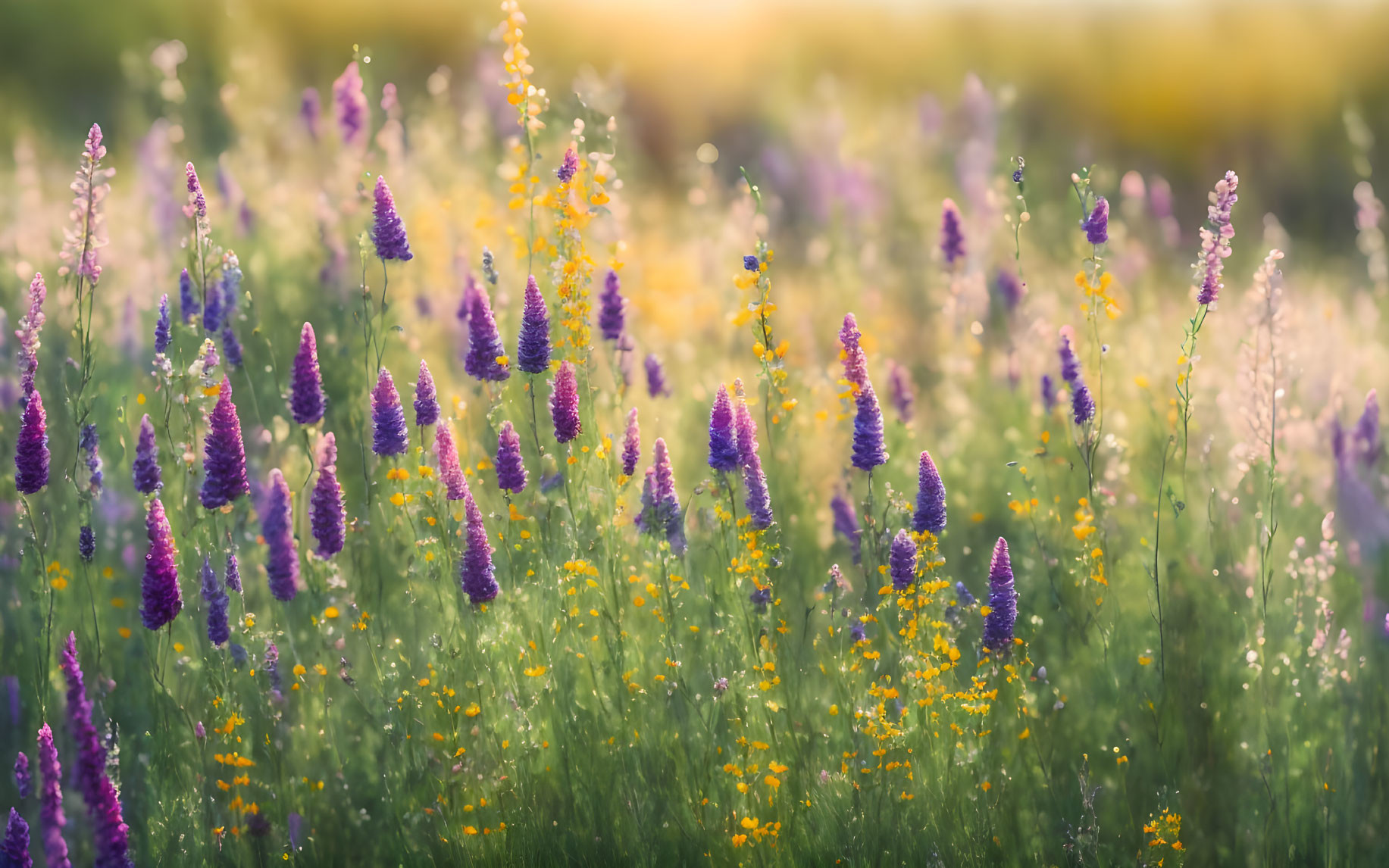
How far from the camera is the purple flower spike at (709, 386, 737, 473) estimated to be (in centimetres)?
344

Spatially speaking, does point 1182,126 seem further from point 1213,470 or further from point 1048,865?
point 1048,865

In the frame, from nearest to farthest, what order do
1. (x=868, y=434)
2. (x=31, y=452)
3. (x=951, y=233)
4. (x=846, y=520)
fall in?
1. (x=31, y=452)
2. (x=868, y=434)
3. (x=846, y=520)
4. (x=951, y=233)

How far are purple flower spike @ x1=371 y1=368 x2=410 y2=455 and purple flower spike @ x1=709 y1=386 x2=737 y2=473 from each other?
0.99m

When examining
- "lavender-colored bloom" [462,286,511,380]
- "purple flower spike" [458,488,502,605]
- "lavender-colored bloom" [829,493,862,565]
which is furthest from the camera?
"lavender-colored bloom" [829,493,862,565]

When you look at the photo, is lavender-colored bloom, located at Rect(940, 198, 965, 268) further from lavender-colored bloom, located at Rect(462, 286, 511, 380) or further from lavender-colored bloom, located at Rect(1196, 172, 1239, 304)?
lavender-colored bloom, located at Rect(462, 286, 511, 380)

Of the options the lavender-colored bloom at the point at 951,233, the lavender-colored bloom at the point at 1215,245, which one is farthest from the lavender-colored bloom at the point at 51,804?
the lavender-colored bloom at the point at 951,233

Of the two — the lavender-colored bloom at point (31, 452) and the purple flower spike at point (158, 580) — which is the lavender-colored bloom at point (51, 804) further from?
the lavender-colored bloom at point (31, 452)

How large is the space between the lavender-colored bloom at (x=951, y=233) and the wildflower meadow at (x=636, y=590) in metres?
0.03

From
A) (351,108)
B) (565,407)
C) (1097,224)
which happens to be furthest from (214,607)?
(351,108)

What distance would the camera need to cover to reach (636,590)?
163 inches

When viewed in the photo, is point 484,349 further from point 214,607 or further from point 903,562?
point 903,562

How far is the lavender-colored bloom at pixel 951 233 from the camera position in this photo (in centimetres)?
541

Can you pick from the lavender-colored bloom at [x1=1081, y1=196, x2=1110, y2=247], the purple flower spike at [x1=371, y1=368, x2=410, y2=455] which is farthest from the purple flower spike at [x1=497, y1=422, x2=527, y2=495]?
the lavender-colored bloom at [x1=1081, y1=196, x2=1110, y2=247]

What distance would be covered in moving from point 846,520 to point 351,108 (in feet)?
10.6
